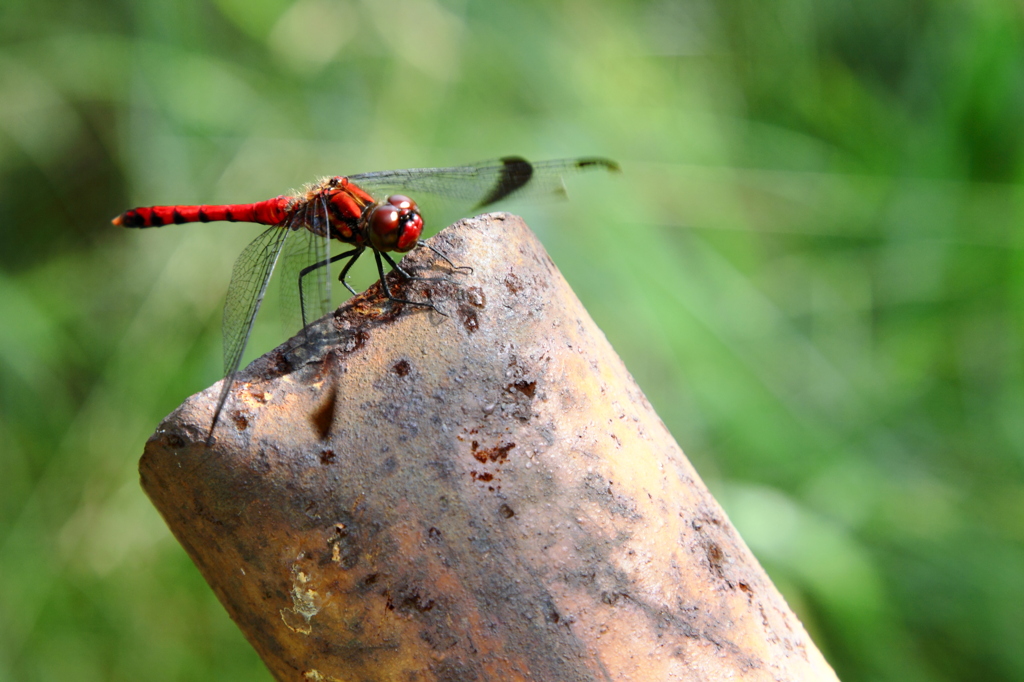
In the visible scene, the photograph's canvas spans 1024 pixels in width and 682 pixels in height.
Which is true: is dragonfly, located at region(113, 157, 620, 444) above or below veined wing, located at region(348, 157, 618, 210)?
below

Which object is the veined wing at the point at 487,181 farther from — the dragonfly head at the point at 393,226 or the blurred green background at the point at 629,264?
the blurred green background at the point at 629,264

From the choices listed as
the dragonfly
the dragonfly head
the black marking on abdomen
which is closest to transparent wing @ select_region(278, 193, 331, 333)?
the dragonfly

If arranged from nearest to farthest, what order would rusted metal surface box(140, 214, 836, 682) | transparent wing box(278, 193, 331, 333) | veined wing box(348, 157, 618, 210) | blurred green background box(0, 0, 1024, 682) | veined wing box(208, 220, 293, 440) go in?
rusted metal surface box(140, 214, 836, 682) → veined wing box(208, 220, 293, 440) → transparent wing box(278, 193, 331, 333) → veined wing box(348, 157, 618, 210) → blurred green background box(0, 0, 1024, 682)

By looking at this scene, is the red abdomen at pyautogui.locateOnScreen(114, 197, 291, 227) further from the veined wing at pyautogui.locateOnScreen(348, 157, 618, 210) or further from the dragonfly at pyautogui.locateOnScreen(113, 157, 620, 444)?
the veined wing at pyautogui.locateOnScreen(348, 157, 618, 210)

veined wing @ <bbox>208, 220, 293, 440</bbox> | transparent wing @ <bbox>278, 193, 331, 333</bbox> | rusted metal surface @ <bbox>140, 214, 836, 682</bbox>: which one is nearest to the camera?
rusted metal surface @ <bbox>140, 214, 836, 682</bbox>

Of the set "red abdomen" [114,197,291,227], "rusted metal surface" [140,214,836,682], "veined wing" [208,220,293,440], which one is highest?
"red abdomen" [114,197,291,227]

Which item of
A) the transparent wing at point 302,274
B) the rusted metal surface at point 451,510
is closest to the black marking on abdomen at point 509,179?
the transparent wing at point 302,274

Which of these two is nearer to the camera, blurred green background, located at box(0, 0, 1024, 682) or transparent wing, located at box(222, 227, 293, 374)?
transparent wing, located at box(222, 227, 293, 374)
